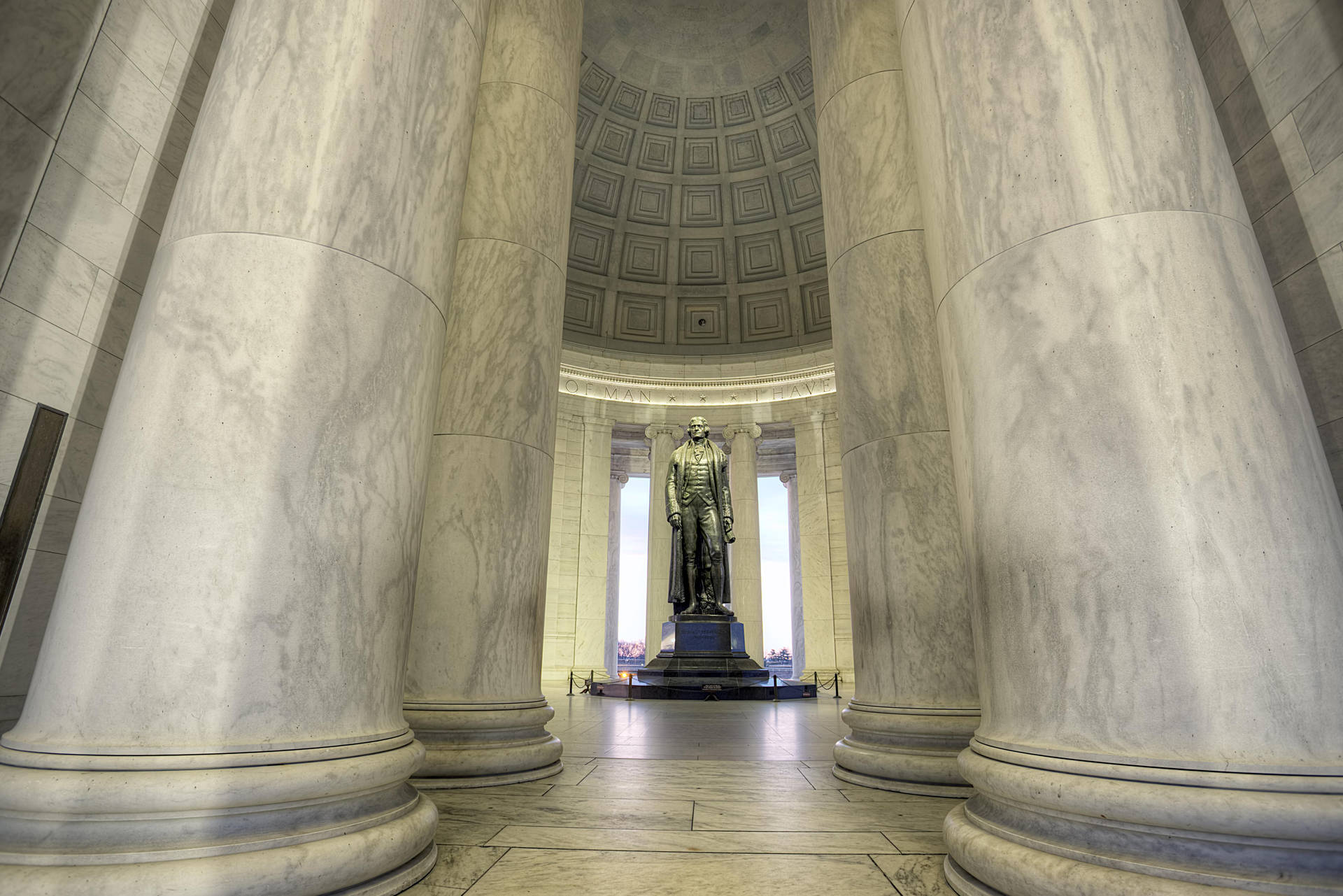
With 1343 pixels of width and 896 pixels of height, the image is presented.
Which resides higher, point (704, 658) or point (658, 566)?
point (658, 566)

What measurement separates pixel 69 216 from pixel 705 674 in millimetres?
25034

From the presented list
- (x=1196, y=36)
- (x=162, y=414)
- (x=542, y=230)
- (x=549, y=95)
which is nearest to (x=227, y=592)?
(x=162, y=414)

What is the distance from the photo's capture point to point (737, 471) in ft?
148

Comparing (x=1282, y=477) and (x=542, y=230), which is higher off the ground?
(x=542, y=230)

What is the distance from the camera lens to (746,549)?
42.7 metres

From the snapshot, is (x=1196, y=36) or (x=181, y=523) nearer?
(x=181, y=523)

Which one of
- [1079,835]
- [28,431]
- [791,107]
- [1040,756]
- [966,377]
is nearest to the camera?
[1079,835]

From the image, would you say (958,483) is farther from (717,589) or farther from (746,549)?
(746,549)

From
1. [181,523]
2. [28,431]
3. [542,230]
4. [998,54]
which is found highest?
[542,230]

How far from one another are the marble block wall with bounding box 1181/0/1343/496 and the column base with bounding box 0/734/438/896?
9965mm

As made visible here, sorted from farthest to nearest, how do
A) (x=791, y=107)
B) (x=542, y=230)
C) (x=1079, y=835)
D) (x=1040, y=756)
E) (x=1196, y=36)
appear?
1. (x=791, y=107)
2. (x=542, y=230)
3. (x=1196, y=36)
4. (x=1040, y=756)
5. (x=1079, y=835)

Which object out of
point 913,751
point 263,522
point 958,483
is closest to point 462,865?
point 263,522

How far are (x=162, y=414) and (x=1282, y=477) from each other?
7564mm

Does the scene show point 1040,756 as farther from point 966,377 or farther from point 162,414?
point 162,414
